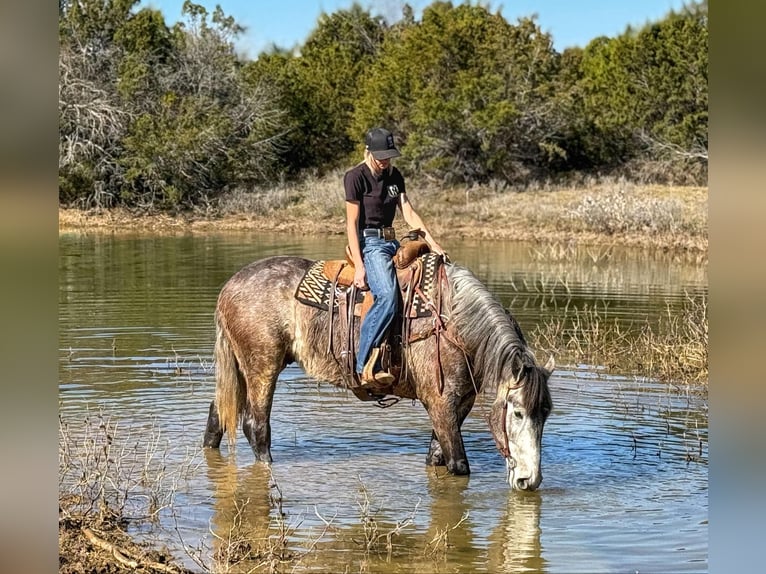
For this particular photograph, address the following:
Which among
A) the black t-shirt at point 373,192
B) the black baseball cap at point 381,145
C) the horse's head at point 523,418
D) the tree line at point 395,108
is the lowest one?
the horse's head at point 523,418

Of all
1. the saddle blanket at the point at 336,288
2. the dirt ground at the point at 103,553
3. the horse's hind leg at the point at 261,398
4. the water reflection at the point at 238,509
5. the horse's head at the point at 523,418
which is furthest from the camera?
the horse's hind leg at the point at 261,398

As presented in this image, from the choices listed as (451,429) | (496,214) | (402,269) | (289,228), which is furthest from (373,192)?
(289,228)

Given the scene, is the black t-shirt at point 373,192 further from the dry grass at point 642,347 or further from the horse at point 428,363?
the dry grass at point 642,347

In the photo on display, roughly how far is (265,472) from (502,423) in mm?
2016

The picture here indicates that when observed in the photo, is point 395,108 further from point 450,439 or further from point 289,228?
point 450,439

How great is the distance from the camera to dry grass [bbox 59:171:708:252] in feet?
83.1

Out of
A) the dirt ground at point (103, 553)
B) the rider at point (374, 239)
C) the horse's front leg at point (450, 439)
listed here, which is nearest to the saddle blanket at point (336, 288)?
the rider at point (374, 239)

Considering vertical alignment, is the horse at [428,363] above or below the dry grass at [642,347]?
above

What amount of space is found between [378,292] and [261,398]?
1.43 m

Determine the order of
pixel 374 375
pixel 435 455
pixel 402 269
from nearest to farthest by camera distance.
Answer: pixel 374 375, pixel 402 269, pixel 435 455

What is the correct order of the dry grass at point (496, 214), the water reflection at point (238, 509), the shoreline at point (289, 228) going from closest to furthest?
the water reflection at point (238, 509), the shoreline at point (289, 228), the dry grass at point (496, 214)

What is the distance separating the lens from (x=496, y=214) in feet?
95.5

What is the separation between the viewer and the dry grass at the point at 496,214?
25344 millimetres
